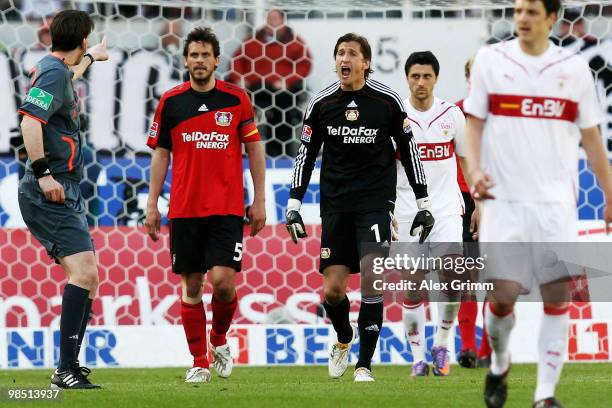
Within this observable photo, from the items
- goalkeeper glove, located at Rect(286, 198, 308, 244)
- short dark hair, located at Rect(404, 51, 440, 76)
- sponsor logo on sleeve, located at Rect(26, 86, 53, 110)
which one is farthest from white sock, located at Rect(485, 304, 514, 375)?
short dark hair, located at Rect(404, 51, 440, 76)

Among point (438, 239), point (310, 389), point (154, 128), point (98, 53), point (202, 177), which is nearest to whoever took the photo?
point (310, 389)

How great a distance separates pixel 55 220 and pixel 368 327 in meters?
2.01

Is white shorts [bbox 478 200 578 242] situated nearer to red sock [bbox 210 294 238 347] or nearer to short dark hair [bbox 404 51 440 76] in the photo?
red sock [bbox 210 294 238 347]

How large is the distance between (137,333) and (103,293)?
15.4 inches

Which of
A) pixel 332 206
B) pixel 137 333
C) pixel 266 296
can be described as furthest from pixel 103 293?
pixel 332 206

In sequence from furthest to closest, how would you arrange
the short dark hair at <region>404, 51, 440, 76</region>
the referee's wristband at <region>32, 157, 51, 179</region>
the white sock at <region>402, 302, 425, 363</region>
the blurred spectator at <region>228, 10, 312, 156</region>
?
1. the blurred spectator at <region>228, 10, 312, 156</region>
2. the short dark hair at <region>404, 51, 440, 76</region>
3. the white sock at <region>402, 302, 425, 363</region>
4. the referee's wristband at <region>32, 157, 51, 179</region>

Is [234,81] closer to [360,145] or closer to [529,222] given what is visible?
[360,145]

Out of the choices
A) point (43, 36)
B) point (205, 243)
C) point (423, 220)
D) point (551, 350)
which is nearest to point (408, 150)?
point (423, 220)

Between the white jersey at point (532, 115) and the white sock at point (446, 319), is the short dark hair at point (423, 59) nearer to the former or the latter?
the white sock at point (446, 319)

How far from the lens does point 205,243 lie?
823cm

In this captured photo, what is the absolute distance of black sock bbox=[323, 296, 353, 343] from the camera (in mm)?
8469

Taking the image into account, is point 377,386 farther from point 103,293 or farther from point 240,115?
point 103,293

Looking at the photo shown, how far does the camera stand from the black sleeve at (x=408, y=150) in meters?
8.20

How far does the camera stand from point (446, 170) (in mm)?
9336
